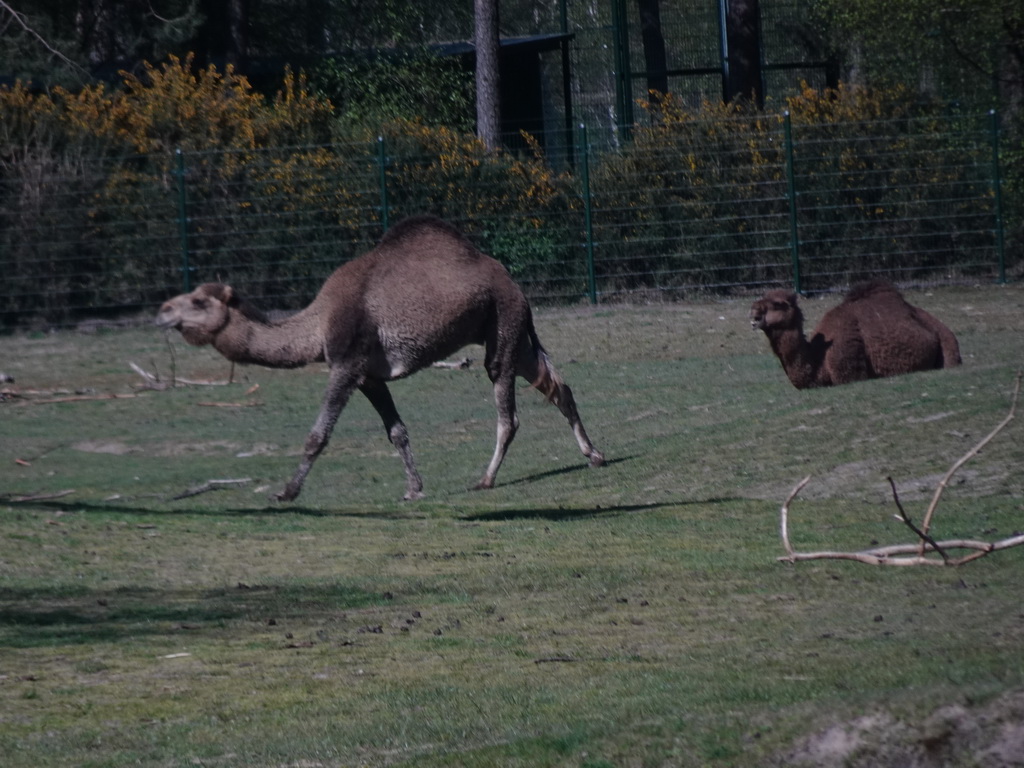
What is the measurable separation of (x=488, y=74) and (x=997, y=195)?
923cm

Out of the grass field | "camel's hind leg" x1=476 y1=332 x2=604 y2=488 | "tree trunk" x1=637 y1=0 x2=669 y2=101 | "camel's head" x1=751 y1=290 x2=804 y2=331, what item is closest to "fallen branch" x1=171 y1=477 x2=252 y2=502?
the grass field

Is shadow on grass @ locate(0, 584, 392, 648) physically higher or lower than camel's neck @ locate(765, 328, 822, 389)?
lower

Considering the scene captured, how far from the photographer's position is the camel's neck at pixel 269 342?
1226 cm

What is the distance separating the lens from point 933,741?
14.4 feet

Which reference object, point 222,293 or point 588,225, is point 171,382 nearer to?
point 588,225

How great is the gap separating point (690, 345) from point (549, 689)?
1497 cm

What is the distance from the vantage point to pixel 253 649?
6852mm

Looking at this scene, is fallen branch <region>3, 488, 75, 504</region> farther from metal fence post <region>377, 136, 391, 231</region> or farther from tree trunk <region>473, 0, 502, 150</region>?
tree trunk <region>473, 0, 502, 150</region>

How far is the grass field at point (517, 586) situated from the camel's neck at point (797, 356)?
0.48m

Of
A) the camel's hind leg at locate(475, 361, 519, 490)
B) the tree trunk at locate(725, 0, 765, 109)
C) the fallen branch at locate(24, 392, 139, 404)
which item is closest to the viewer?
the camel's hind leg at locate(475, 361, 519, 490)

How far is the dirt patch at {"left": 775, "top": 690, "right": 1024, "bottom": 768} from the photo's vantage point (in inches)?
170

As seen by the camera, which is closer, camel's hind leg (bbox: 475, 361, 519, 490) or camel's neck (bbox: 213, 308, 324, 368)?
camel's neck (bbox: 213, 308, 324, 368)

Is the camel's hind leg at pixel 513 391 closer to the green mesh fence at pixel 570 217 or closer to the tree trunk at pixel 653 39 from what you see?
the green mesh fence at pixel 570 217

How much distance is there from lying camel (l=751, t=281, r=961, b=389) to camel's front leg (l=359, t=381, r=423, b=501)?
367 centimetres
